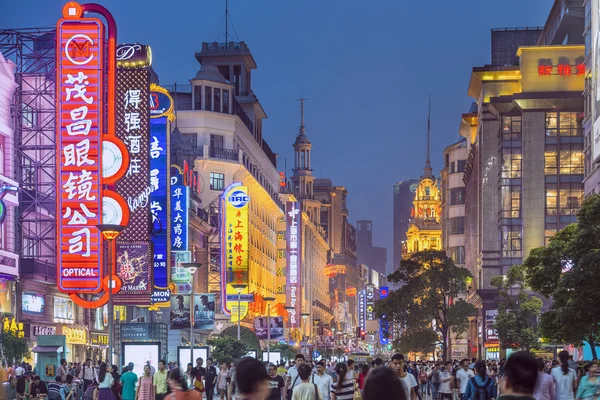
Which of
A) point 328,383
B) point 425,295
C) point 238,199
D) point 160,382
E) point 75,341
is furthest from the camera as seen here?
point 425,295

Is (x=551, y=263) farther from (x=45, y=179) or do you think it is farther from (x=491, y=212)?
(x=491, y=212)

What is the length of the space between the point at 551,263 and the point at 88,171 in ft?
68.6

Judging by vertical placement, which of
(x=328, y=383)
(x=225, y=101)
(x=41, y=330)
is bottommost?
(x=41, y=330)

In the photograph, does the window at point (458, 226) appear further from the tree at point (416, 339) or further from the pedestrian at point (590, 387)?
the pedestrian at point (590, 387)

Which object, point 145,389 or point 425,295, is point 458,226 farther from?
point 145,389


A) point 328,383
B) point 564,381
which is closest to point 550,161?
point 564,381

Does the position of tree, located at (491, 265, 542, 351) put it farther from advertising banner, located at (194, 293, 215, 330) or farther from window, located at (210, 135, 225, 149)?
window, located at (210, 135, 225, 149)

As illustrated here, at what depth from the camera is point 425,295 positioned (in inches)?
3383

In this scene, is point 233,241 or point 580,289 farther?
point 233,241

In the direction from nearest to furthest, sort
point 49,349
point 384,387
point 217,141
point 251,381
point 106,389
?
point 384,387 < point 251,381 < point 106,389 < point 49,349 < point 217,141

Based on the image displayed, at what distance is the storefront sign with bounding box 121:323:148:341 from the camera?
1896 inches

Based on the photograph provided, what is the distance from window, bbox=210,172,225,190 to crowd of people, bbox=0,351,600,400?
52.5m

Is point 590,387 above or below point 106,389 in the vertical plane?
above

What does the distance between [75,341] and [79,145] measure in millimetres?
14746
